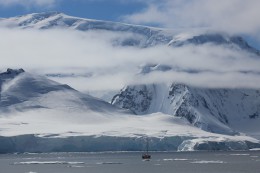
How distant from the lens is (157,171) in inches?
5246

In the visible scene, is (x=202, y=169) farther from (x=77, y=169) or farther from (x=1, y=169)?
(x=1, y=169)

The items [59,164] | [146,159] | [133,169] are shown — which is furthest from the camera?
[146,159]

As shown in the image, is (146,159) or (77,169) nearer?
(77,169)

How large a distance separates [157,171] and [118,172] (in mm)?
7659

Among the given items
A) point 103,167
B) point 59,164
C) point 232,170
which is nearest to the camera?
point 232,170

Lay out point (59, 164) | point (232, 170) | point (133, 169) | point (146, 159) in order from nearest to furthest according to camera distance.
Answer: point (232, 170), point (133, 169), point (59, 164), point (146, 159)

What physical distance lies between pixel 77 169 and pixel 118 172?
43.3ft

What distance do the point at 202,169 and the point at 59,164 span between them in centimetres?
4000

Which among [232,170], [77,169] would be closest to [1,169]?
[77,169]

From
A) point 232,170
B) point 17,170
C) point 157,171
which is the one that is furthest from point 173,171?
point 17,170

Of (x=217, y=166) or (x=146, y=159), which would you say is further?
(x=146, y=159)

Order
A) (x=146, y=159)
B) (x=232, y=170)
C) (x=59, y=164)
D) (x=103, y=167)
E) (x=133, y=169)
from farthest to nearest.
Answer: (x=146, y=159), (x=59, y=164), (x=103, y=167), (x=133, y=169), (x=232, y=170)

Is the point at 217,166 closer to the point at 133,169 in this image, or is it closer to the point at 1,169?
the point at 133,169

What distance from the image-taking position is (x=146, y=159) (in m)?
180
